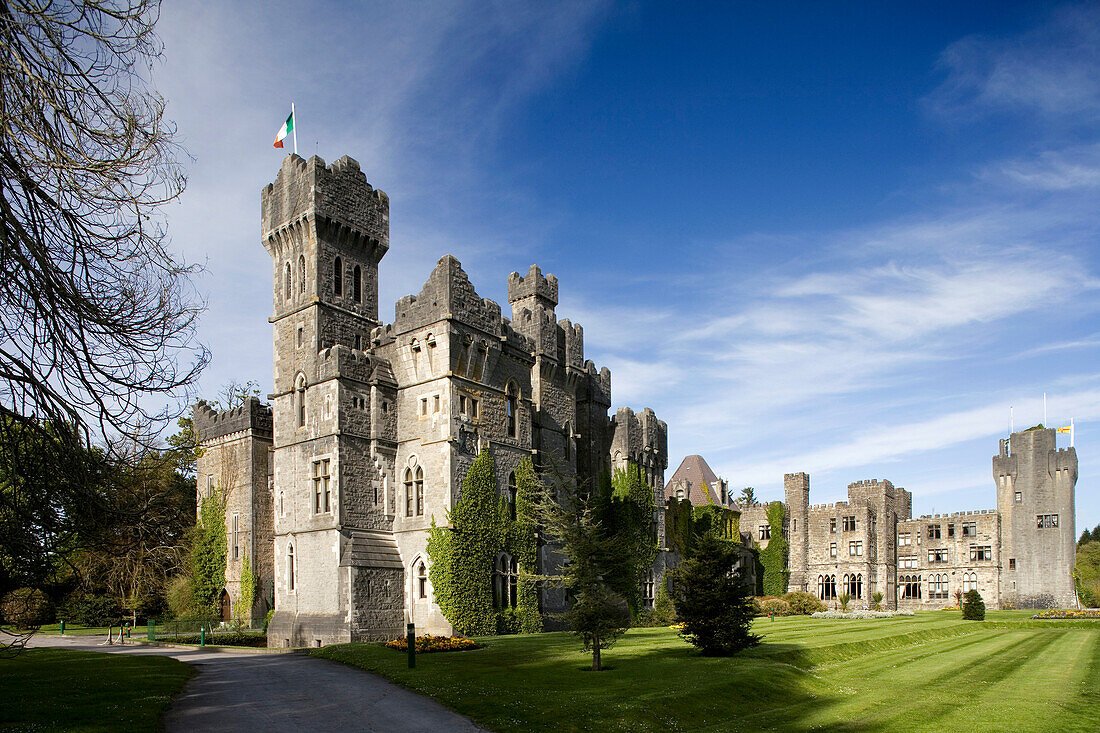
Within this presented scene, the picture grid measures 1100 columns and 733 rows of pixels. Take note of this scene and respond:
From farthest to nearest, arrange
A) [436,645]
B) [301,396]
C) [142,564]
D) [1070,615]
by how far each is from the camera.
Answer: [1070,615]
[142,564]
[301,396]
[436,645]

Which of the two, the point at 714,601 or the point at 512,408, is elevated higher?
the point at 512,408

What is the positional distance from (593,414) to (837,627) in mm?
16427

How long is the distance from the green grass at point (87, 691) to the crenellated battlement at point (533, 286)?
25026 millimetres

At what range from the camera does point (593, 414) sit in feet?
150

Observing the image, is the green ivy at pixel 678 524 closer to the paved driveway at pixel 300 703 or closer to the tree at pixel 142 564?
the tree at pixel 142 564

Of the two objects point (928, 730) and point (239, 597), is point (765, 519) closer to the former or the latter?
point (239, 597)

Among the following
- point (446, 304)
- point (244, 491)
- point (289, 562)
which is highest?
point (446, 304)

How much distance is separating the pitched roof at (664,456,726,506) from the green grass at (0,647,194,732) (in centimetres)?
4308

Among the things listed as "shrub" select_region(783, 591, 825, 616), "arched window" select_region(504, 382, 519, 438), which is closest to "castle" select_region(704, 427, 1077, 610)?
"shrub" select_region(783, 591, 825, 616)

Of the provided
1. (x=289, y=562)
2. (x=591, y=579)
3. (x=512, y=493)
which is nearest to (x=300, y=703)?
(x=591, y=579)

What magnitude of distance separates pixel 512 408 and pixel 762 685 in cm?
1918

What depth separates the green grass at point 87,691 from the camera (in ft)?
45.6

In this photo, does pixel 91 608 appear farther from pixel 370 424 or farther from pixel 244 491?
pixel 370 424

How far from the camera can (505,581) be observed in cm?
3403
